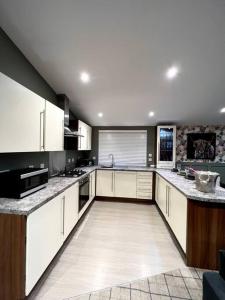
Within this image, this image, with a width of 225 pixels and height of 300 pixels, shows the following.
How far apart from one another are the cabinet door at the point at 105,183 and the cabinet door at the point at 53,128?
1923 millimetres

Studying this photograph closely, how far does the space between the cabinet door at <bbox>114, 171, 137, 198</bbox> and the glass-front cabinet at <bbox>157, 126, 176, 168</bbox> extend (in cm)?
86

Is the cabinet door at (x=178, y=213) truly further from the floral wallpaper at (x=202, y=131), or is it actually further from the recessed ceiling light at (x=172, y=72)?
the floral wallpaper at (x=202, y=131)

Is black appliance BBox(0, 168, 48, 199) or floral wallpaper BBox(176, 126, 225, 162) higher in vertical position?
floral wallpaper BBox(176, 126, 225, 162)

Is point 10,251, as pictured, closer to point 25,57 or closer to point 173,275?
point 173,275

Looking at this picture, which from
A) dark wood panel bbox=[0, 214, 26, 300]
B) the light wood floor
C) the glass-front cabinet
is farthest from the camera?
the glass-front cabinet

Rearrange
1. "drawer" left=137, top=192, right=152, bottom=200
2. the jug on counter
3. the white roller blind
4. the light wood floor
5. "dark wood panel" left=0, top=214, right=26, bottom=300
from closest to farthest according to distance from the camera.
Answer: "dark wood panel" left=0, top=214, right=26, bottom=300 → the light wood floor → the jug on counter → "drawer" left=137, top=192, right=152, bottom=200 → the white roller blind

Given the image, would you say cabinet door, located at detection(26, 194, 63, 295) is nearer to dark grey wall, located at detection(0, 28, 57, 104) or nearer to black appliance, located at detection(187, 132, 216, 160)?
dark grey wall, located at detection(0, 28, 57, 104)

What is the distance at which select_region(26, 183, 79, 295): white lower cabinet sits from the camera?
4.92 feet

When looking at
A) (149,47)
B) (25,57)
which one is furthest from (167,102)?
(25,57)

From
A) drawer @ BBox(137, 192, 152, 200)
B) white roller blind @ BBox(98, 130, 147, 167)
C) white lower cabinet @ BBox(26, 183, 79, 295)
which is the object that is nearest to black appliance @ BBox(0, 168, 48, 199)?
white lower cabinet @ BBox(26, 183, 79, 295)

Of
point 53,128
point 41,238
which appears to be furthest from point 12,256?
point 53,128

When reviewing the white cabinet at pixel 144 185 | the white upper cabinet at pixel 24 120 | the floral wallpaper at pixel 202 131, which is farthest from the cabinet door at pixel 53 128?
the floral wallpaper at pixel 202 131

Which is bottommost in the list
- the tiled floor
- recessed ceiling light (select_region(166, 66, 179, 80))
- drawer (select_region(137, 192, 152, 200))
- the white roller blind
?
the tiled floor

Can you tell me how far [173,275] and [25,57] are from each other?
129 inches
